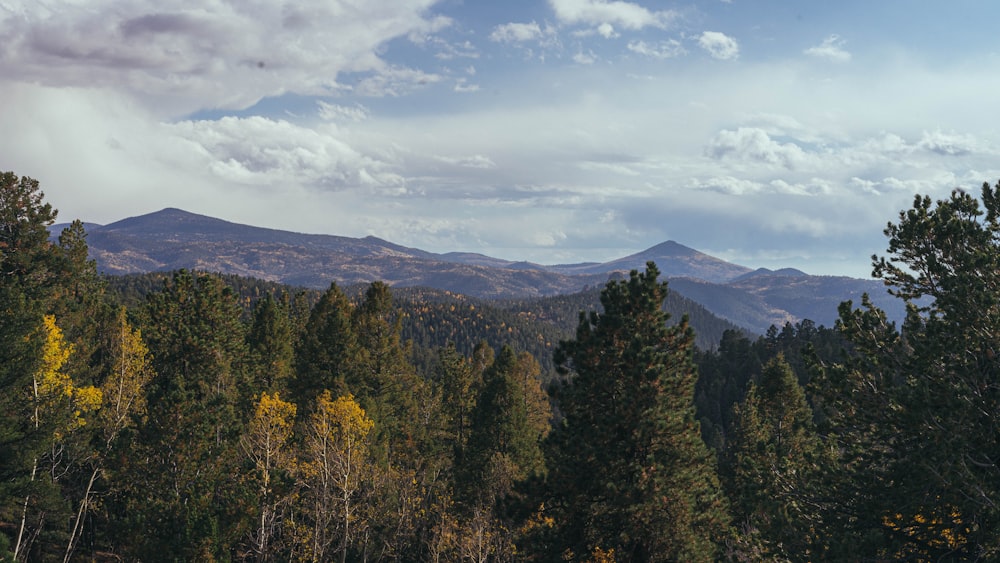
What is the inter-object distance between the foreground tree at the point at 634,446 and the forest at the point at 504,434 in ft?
0.24

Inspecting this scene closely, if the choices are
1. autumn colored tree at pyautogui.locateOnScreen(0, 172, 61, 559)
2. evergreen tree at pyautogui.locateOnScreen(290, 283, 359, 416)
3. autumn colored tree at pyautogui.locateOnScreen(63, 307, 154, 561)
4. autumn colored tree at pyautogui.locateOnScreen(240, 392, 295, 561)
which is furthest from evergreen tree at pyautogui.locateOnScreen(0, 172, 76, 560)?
evergreen tree at pyautogui.locateOnScreen(290, 283, 359, 416)

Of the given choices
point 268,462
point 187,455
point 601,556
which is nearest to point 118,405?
point 187,455

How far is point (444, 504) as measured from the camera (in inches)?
1486

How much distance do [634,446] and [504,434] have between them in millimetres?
17516

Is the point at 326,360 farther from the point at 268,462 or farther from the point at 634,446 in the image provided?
the point at 634,446

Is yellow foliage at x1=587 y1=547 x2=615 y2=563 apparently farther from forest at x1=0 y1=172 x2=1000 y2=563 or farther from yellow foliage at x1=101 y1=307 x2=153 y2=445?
yellow foliage at x1=101 y1=307 x2=153 y2=445

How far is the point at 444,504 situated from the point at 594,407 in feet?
63.0

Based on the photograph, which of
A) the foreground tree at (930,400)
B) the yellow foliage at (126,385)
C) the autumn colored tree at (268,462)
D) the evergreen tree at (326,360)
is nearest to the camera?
the foreground tree at (930,400)

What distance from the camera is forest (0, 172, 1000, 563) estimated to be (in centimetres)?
1352

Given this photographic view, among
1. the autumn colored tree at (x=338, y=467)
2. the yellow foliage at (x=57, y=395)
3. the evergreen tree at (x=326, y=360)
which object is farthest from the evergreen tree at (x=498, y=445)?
the yellow foliage at (x=57, y=395)

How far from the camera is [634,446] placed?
21.2 metres

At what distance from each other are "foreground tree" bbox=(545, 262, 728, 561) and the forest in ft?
0.24

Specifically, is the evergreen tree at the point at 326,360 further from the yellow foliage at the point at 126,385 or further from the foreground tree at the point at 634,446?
the foreground tree at the point at 634,446

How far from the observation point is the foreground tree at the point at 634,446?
20281mm
